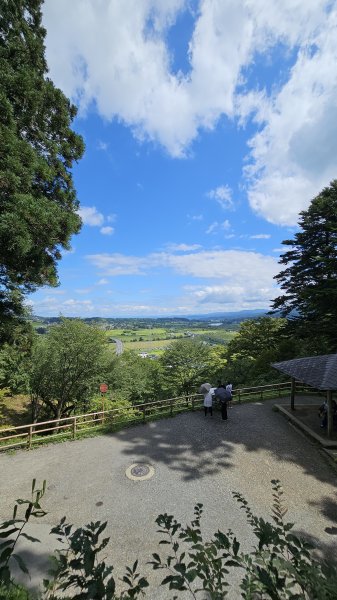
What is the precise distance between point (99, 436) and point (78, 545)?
10.1m

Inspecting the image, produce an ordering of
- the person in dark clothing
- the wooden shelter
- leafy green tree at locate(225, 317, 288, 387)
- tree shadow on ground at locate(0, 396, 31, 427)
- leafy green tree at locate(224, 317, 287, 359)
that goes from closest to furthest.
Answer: the wooden shelter, the person in dark clothing, leafy green tree at locate(225, 317, 288, 387), tree shadow on ground at locate(0, 396, 31, 427), leafy green tree at locate(224, 317, 287, 359)

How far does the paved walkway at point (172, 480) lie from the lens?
19.9 feet

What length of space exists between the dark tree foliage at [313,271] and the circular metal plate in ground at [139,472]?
1416 cm

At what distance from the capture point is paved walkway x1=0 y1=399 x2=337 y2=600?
607 centimetres

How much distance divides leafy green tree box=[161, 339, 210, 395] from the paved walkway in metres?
15.4

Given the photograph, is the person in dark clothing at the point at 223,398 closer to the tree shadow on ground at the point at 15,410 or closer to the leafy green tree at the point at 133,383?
the leafy green tree at the point at 133,383

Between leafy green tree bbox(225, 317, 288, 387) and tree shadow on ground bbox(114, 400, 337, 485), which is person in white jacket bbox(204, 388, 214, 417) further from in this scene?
leafy green tree bbox(225, 317, 288, 387)

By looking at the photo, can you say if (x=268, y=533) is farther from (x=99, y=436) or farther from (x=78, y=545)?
(x=99, y=436)

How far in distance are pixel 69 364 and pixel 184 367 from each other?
442 inches

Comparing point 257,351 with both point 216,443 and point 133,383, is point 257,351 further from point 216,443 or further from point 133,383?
point 216,443

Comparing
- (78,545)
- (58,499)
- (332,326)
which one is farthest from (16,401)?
(78,545)

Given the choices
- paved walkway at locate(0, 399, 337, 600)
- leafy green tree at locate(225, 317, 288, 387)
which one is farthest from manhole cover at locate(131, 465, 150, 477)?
leafy green tree at locate(225, 317, 288, 387)

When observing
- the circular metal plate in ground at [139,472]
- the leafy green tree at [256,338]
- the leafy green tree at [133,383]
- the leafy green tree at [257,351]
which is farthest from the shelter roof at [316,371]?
Answer: the leafy green tree at [256,338]

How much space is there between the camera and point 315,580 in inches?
64.3
